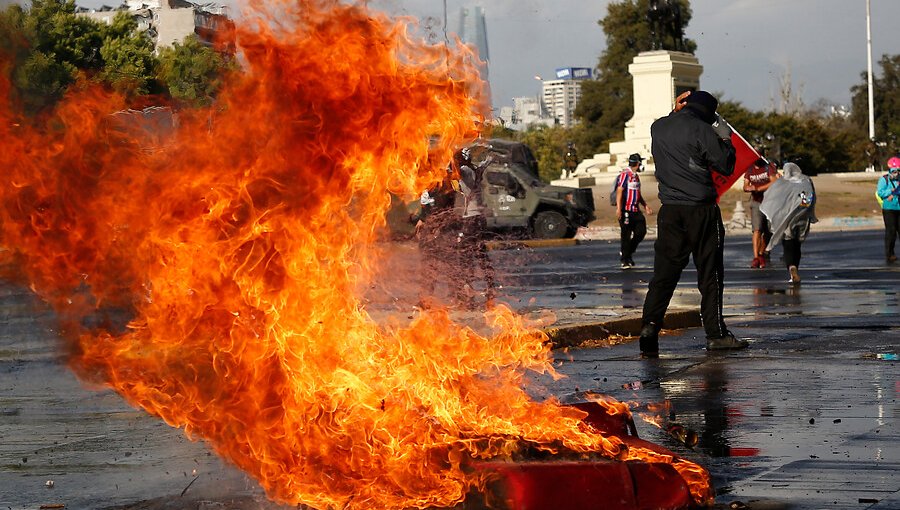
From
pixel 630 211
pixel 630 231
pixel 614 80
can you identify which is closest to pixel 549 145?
pixel 614 80

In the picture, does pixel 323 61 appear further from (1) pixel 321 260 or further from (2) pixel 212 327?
(2) pixel 212 327

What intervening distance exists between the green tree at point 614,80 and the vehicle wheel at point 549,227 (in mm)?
47339

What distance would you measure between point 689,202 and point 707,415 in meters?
2.85

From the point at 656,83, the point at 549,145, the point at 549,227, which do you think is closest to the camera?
the point at 549,227

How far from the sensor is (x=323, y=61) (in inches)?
240

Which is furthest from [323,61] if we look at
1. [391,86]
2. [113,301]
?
[113,301]

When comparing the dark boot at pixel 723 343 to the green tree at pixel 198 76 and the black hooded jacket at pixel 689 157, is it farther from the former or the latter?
the green tree at pixel 198 76

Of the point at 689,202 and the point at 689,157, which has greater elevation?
the point at 689,157

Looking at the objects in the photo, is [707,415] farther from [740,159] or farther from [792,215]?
[792,215]

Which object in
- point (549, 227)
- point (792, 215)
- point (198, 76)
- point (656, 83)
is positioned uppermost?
point (656, 83)

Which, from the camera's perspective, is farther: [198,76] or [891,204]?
[891,204]

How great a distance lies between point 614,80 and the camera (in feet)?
277

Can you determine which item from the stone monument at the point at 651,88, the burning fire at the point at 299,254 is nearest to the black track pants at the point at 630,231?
the burning fire at the point at 299,254

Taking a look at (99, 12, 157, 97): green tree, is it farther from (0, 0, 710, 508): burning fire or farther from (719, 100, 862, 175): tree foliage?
(719, 100, 862, 175): tree foliage
